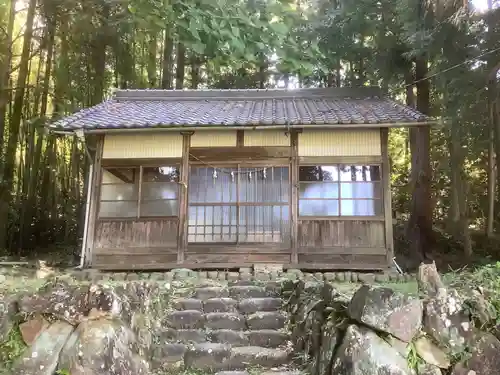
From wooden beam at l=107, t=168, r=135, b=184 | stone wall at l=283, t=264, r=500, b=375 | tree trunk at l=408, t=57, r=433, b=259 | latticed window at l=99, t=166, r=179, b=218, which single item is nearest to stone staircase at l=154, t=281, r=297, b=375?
stone wall at l=283, t=264, r=500, b=375

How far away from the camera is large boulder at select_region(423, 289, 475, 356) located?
3.35 meters

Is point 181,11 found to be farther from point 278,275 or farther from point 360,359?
point 278,275

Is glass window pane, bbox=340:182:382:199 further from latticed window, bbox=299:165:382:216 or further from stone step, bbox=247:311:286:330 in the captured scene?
stone step, bbox=247:311:286:330

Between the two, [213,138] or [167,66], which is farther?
[167,66]

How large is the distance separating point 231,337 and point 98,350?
171cm

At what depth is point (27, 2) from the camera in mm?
13086

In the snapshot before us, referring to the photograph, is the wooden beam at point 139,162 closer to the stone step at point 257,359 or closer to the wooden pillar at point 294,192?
the wooden pillar at point 294,192

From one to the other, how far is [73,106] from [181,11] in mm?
11439

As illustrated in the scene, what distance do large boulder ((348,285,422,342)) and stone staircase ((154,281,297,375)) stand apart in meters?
1.23

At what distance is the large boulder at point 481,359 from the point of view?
3.29 m

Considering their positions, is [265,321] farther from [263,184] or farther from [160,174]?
[160,174]

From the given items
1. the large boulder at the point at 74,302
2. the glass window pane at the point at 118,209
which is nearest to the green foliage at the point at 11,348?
the large boulder at the point at 74,302

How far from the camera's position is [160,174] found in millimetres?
9031

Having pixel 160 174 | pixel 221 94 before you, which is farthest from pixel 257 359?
pixel 221 94
